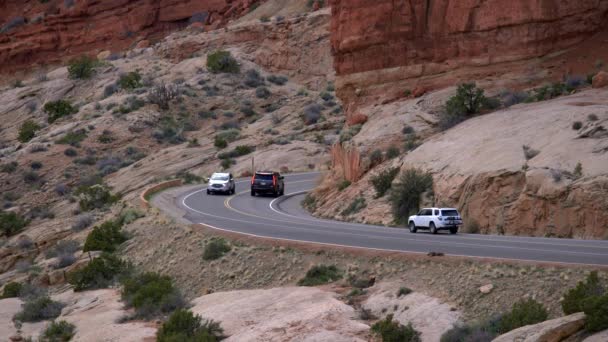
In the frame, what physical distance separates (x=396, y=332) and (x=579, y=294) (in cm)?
348

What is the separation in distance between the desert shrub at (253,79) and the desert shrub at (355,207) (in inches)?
1731

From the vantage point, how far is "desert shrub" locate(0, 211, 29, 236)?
5309 centimetres

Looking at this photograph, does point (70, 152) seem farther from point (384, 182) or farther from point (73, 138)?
point (384, 182)

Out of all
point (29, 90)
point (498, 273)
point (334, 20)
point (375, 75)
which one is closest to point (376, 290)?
point (498, 273)

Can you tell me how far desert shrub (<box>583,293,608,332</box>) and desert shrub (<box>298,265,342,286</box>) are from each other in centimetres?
964

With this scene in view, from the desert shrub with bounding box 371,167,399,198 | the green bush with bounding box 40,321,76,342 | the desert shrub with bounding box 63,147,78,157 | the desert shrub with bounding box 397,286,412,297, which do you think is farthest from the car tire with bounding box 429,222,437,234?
the desert shrub with bounding box 63,147,78,157

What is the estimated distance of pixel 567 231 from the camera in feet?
92.8

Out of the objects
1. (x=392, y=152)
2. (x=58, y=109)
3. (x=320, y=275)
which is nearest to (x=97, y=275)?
(x=320, y=275)

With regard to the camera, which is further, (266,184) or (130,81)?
(130,81)

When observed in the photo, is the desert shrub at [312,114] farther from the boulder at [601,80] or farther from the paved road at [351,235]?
the boulder at [601,80]

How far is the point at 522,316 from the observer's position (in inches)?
650

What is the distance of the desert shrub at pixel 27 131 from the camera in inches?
3095

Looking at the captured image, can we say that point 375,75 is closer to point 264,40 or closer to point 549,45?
point 549,45

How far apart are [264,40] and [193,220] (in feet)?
172
